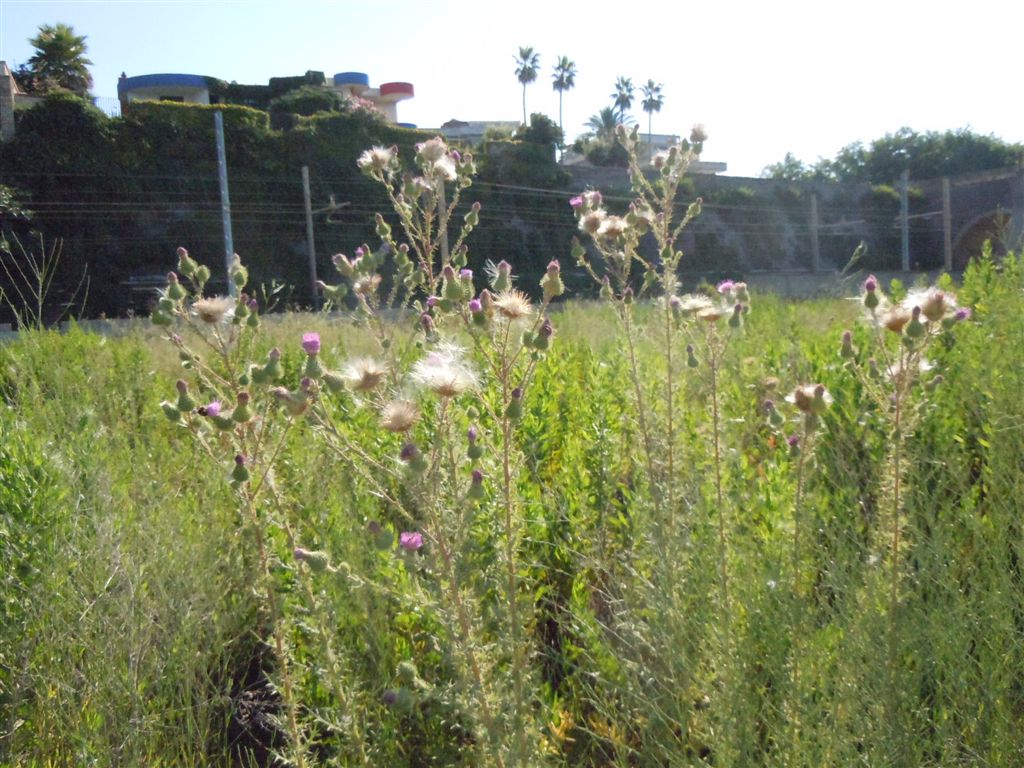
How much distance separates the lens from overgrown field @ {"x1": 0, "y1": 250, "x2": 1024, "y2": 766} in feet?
5.44

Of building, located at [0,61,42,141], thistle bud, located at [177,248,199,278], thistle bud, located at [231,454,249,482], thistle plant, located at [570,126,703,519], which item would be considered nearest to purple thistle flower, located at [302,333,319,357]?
thistle bud, located at [231,454,249,482]

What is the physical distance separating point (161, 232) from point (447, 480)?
2082 cm

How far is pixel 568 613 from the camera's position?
2.26m

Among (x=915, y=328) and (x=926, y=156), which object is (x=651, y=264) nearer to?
(x=915, y=328)

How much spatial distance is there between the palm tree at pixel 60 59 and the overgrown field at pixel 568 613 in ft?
84.0

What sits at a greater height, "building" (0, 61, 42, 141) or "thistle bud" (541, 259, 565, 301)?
"building" (0, 61, 42, 141)

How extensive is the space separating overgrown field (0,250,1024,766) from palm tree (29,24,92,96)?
25611 millimetres

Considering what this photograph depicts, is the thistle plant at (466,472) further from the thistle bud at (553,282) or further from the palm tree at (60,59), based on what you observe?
the palm tree at (60,59)

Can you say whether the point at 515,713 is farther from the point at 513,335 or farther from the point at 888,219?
the point at 888,219

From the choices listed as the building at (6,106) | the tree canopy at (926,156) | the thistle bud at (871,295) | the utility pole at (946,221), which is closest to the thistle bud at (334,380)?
the thistle bud at (871,295)

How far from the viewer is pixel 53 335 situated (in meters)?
6.96

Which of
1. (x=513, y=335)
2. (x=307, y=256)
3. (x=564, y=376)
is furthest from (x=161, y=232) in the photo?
(x=513, y=335)

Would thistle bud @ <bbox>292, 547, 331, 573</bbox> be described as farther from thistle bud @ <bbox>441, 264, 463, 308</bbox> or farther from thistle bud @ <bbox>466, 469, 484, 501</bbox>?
thistle bud @ <bbox>441, 264, 463, 308</bbox>

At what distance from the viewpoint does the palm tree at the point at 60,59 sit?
955 inches
